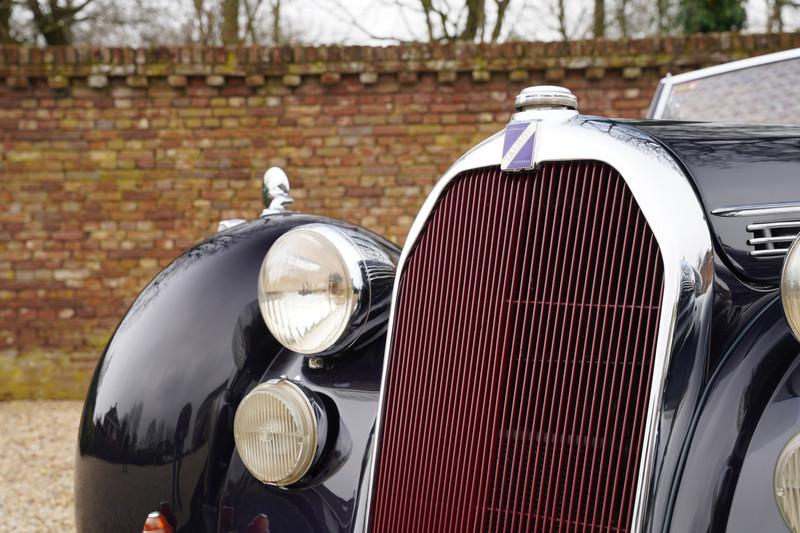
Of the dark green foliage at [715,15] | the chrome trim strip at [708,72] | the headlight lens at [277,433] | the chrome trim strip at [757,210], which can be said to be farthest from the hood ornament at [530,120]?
the dark green foliage at [715,15]

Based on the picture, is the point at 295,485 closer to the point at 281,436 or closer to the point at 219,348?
the point at 281,436

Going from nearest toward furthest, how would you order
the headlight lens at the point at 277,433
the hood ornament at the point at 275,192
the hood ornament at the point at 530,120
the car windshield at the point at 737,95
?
the hood ornament at the point at 530,120
the headlight lens at the point at 277,433
the hood ornament at the point at 275,192
the car windshield at the point at 737,95

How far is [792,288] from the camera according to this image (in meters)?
1.26

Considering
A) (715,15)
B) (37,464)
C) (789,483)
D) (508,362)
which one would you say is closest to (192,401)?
(508,362)

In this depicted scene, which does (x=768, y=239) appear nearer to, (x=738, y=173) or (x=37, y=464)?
(x=738, y=173)

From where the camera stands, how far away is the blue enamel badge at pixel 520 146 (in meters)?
1.55

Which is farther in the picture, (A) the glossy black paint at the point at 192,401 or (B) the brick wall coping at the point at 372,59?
(B) the brick wall coping at the point at 372,59

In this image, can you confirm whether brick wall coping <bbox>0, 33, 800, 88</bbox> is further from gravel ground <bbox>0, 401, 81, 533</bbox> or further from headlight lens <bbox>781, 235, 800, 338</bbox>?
headlight lens <bbox>781, 235, 800, 338</bbox>

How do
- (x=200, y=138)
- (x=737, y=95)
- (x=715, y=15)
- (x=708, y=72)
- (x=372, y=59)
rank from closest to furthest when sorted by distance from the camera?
1. (x=737, y=95)
2. (x=708, y=72)
3. (x=372, y=59)
4. (x=200, y=138)
5. (x=715, y=15)

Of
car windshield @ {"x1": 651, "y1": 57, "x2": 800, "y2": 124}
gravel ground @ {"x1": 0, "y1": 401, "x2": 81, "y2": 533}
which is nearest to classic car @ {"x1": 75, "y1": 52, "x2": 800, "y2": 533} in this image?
car windshield @ {"x1": 651, "y1": 57, "x2": 800, "y2": 124}

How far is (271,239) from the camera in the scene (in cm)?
213

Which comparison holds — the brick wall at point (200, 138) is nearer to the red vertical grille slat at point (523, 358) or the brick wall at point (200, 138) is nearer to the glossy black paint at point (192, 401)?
the glossy black paint at point (192, 401)

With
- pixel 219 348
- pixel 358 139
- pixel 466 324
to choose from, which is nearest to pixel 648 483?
pixel 466 324

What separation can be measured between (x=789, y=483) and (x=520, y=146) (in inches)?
28.7
